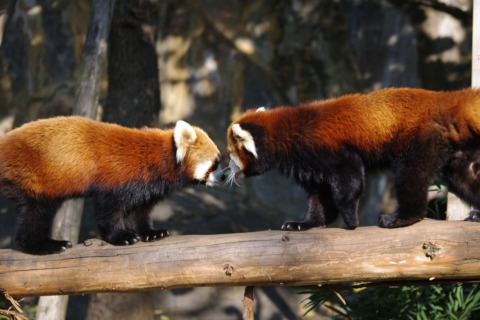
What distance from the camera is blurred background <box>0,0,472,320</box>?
29.3 feet

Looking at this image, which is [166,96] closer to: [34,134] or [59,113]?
[59,113]

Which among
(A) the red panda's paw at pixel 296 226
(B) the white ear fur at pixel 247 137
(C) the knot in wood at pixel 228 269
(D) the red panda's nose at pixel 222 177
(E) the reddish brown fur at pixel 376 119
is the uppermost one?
(E) the reddish brown fur at pixel 376 119

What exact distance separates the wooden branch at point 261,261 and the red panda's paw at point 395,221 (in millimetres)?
70

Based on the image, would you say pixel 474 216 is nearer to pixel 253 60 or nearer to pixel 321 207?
pixel 321 207

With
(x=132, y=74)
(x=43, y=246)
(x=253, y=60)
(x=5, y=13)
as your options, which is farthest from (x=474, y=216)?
(x=253, y=60)

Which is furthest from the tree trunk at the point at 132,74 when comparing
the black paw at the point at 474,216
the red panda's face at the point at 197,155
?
the black paw at the point at 474,216

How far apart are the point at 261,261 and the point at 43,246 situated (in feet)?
4.94

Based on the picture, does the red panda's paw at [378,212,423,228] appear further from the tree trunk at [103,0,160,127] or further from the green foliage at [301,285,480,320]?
the tree trunk at [103,0,160,127]

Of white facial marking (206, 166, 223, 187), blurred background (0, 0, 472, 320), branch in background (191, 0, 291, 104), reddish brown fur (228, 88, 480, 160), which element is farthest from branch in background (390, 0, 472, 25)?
white facial marking (206, 166, 223, 187)

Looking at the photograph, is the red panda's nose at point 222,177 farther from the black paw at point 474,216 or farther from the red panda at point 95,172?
the black paw at point 474,216

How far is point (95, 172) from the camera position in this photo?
4473 mm

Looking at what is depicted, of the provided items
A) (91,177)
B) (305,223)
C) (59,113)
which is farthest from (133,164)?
(59,113)

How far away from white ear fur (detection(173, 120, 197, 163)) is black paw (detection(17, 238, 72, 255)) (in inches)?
39.0

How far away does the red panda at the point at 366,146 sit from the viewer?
4.04 meters
